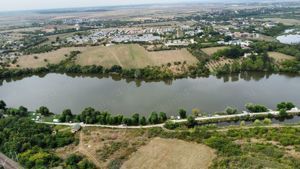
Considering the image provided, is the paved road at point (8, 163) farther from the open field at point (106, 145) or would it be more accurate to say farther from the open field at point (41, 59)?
the open field at point (41, 59)

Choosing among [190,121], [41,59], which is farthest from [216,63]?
[41,59]

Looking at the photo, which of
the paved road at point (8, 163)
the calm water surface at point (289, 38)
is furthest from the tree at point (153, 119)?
the calm water surface at point (289, 38)

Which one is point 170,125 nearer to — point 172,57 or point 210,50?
point 172,57

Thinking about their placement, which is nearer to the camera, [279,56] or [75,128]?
[75,128]

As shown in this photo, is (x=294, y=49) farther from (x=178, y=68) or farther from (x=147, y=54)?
(x=147, y=54)

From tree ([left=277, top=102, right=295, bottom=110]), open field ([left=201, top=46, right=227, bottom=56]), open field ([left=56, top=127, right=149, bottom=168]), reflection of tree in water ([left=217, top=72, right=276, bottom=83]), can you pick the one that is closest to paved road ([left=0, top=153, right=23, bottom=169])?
open field ([left=56, top=127, right=149, bottom=168])

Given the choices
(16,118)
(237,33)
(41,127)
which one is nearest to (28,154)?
(41,127)

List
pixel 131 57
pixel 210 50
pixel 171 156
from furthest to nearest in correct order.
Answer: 1. pixel 210 50
2. pixel 131 57
3. pixel 171 156
